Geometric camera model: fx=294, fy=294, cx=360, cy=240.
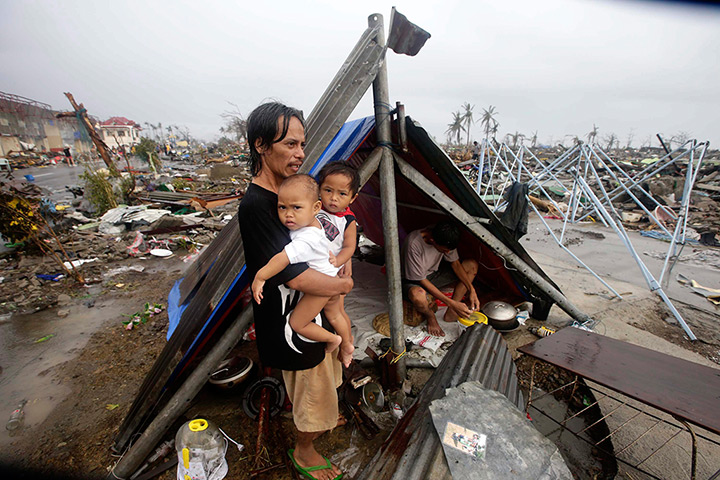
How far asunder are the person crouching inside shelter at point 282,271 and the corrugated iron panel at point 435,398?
1.69ft

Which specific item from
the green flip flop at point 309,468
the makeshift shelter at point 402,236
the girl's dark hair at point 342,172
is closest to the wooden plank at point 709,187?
the makeshift shelter at point 402,236


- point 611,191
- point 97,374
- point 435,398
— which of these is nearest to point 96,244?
point 97,374

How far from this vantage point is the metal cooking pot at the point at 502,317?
371 centimetres

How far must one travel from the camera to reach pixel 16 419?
2760mm

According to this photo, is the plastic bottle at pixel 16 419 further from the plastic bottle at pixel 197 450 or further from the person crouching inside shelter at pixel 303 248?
the person crouching inside shelter at pixel 303 248

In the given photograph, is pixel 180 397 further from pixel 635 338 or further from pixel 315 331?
pixel 635 338

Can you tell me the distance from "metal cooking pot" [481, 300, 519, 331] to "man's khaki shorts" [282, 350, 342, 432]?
261 cm

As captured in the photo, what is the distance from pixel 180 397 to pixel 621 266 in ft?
27.7

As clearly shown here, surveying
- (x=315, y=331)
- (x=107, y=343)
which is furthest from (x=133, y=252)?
(x=315, y=331)

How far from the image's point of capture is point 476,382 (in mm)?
1839

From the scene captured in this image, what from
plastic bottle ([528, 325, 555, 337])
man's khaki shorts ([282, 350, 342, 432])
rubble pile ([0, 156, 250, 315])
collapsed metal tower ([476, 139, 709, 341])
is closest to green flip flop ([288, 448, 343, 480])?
man's khaki shorts ([282, 350, 342, 432])

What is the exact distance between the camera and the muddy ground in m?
2.35

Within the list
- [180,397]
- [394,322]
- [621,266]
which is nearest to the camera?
[180,397]

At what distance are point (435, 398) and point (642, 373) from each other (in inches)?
52.1
